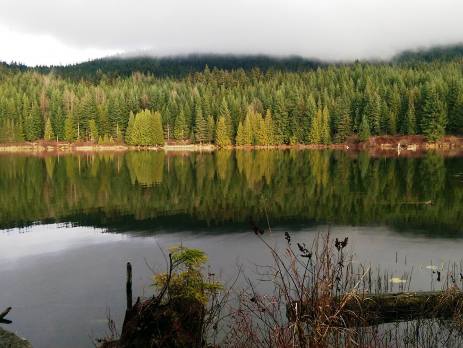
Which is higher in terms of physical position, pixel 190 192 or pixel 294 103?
pixel 294 103

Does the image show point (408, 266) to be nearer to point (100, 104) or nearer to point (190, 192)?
point (190, 192)

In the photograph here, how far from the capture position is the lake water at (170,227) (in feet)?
54.4

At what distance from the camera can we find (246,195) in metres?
41.0

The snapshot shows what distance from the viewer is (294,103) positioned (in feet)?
464

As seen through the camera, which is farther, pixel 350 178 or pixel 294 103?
pixel 294 103

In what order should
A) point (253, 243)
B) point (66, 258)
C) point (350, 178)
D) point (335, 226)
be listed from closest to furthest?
1. point (66, 258)
2. point (253, 243)
3. point (335, 226)
4. point (350, 178)

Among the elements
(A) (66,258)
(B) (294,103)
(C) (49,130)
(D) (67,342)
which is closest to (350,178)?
(A) (66,258)

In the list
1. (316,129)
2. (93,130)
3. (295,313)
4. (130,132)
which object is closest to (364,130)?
(316,129)

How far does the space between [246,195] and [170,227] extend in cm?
1308

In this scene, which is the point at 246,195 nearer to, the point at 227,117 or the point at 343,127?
the point at 343,127

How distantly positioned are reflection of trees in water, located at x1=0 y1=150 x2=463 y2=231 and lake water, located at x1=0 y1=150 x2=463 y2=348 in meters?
0.10

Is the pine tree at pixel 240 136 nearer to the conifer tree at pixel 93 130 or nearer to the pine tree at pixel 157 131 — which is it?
the pine tree at pixel 157 131

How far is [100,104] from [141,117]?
22.7 metres

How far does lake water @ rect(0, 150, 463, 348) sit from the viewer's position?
16.6 meters
